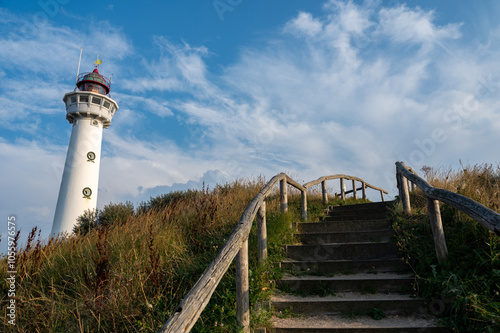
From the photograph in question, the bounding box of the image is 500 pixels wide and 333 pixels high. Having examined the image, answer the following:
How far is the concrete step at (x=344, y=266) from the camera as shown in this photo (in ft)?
15.7

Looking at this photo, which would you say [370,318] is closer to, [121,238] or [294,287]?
[294,287]

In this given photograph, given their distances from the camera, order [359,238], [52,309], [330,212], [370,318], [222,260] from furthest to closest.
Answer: [330,212] < [359,238] < [370,318] < [52,309] < [222,260]

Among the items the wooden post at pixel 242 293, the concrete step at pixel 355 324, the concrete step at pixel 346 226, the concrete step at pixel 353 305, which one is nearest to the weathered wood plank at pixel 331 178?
the concrete step at pixel 346 226

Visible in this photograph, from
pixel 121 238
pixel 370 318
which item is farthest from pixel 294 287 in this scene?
pixel 121 238

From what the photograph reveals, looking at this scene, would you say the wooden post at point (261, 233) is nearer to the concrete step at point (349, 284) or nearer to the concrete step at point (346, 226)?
the concrete step at point (349, 284)

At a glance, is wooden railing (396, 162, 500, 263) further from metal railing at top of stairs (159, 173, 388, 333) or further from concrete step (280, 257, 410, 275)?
metal railing at top of stairs (159, 173, 388, 333)

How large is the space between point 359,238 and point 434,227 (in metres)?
1.74

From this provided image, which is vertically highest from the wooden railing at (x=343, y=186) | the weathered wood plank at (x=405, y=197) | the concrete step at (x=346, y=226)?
the wooden railing at (x=343, y=186)

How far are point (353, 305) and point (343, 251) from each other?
1.49 metres

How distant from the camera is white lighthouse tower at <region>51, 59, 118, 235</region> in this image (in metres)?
17.3

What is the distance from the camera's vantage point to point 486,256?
366cm

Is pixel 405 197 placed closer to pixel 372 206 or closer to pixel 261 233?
pixel 372 206

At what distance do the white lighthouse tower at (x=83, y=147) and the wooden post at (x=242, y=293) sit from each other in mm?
16530

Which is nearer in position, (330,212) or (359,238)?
(359,238)
